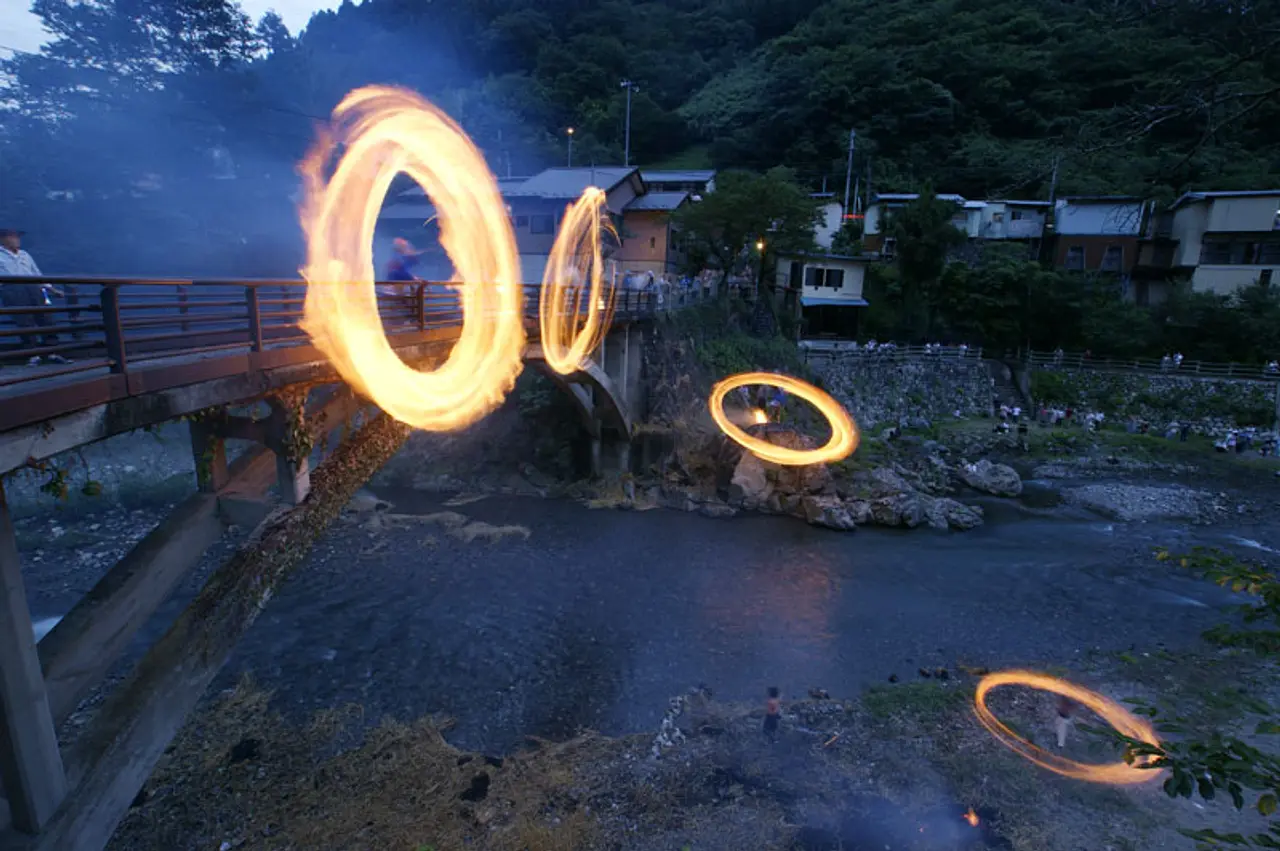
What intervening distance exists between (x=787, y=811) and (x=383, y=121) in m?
12.3

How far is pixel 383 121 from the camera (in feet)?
33.6

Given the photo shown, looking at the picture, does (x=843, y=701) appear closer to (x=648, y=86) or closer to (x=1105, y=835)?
(x=1105, y=835)

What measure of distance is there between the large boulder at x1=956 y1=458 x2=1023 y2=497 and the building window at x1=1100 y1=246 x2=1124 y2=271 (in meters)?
21.3

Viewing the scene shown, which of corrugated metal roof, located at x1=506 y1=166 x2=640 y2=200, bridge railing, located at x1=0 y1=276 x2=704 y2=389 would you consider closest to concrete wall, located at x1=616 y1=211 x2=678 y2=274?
corrugated metal roof, located at x1=506 y1=166 x2=640 y2=200

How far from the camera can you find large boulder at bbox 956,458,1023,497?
25.7 m

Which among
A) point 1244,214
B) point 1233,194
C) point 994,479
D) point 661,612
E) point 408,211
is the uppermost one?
point 1233,194

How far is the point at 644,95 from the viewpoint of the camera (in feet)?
227

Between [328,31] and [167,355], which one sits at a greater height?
[328,31]

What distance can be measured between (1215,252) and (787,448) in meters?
31.1

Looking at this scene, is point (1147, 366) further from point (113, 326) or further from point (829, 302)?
point (113, 326)

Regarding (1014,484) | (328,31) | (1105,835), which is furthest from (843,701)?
(328,31)

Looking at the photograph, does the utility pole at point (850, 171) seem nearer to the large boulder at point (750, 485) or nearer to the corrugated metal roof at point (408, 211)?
the corrugated metal roof at point (408, 211)

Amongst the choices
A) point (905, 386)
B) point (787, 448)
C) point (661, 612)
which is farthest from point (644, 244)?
point (661, 612)

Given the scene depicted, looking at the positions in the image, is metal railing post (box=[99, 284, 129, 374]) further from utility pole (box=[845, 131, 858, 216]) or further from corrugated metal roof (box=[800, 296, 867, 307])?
utility pole (box=[845, 131, 858, 216])
